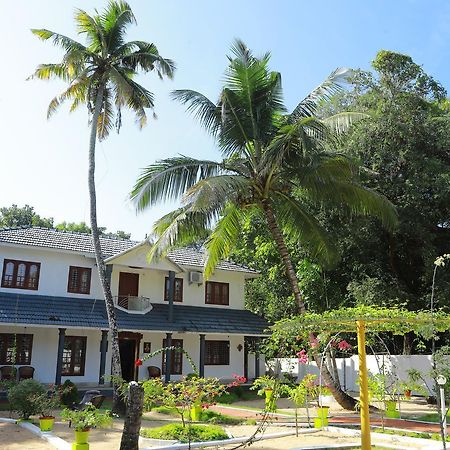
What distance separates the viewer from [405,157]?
69.4 ft

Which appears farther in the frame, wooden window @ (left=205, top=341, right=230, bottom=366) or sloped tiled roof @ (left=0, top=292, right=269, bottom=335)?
wooden window @ (left=205, top=341, right=230, bottom=366)

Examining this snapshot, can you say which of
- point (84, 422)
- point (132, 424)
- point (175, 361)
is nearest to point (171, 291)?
point (175, 361)

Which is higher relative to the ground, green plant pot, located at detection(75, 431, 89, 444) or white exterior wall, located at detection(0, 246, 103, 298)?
white exterior wall, located at detection(0, 246, 103, 298)

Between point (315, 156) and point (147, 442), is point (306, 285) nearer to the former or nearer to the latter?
point (315, 156)

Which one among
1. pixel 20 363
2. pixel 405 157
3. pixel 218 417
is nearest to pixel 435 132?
pixel 405 157

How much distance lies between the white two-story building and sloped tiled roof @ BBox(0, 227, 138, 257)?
4 centimetres

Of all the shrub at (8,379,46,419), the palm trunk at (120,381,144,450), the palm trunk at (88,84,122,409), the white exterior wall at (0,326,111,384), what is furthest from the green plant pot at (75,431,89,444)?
the white exterior wall at (0,326,111,384)

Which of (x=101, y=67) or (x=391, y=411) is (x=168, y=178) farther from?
(x=391, y=411)

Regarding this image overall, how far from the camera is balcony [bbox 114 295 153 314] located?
2252 centimetres

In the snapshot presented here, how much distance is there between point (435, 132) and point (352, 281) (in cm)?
689

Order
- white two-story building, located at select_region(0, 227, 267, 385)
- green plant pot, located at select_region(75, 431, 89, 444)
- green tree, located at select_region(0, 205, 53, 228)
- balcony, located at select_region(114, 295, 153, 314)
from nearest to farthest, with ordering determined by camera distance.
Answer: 1. green plant pot, located at select_region(75, 431, 89, 444)
2. white two-story building, located at select_region(0, 227, 267, 385)
3. balcony, located at select_region(114, 295, 153, 314)
4. green tree, located at select_region(0, 205, 53, 228)

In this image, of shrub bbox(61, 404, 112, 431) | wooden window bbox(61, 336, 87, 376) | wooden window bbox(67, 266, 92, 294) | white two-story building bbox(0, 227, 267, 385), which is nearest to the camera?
shrub bbox(61, 404, 112, 431)

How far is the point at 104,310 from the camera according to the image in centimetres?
2172

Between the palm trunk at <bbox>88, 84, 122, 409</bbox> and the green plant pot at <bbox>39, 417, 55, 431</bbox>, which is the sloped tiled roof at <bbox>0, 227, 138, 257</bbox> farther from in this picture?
the green plant pot at <bbox>39, 417, 55, 431</bbox>
